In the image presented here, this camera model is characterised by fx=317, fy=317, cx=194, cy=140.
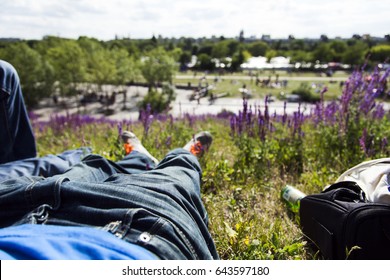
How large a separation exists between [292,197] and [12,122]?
2771 millimetres

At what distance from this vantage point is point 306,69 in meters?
69.8

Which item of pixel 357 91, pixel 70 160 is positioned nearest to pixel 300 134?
pixel 357 91

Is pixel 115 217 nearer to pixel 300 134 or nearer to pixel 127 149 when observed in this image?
pixel 127 149

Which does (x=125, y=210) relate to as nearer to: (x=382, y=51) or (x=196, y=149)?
(x=196, y=149)

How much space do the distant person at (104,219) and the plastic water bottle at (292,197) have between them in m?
0.91

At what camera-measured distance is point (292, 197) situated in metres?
2.64

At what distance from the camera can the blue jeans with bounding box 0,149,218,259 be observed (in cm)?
144

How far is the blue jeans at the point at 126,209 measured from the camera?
144 centimetres

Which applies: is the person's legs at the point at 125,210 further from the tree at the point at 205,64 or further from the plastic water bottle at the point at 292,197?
the tree at the point at 205,64

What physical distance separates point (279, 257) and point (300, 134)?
6.39 feet

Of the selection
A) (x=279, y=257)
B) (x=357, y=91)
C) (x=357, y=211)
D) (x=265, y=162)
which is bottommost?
(x=279, y=257)

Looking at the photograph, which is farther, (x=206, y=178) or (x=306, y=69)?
(x=306, y=69)

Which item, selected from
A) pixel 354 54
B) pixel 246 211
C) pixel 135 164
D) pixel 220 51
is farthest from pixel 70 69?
pixel 220 51

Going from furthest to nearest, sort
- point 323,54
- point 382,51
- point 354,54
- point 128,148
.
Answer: point 323,54 < point 354,54 < point 382,51 < point 128,148
